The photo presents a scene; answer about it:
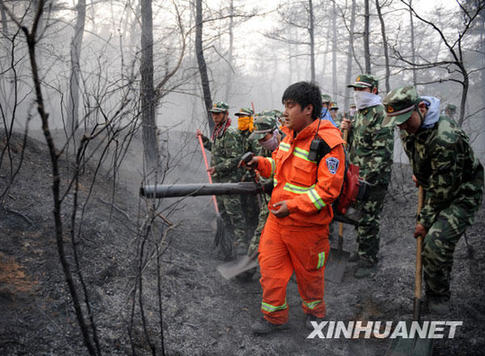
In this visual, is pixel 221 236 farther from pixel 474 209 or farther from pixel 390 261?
pixel 474 209

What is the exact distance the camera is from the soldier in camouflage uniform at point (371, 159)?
4.08m

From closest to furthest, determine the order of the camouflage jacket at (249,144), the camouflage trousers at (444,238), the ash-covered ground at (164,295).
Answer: the ash-covered ground at (164,295)
the camouflage trousers at (444,238)
the camouflage jacket at (249,144)

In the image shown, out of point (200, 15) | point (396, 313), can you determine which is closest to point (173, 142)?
point (200, 15)

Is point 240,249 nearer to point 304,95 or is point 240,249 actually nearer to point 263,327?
point 263,327

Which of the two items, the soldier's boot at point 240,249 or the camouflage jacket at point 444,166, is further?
the soldier's boot at point 240,249

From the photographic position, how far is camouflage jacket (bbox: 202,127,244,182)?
5.05 meters

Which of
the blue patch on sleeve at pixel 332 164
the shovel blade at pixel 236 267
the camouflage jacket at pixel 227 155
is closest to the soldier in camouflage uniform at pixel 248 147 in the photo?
the camouflage jacket at pixel 227 155

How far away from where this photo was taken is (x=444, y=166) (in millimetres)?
2512

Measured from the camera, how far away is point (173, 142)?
44.6 ft

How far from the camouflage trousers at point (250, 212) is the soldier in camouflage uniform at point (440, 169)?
315 cm

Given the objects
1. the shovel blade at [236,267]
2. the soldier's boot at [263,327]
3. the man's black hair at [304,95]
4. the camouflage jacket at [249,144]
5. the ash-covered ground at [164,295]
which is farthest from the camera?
the camouflage jacket at [249,144]

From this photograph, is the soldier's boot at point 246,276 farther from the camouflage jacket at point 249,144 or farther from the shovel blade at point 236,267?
the camouflage jacket at point 249,144

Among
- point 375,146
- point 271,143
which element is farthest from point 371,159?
point 271,143

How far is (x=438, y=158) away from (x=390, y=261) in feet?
7.91
